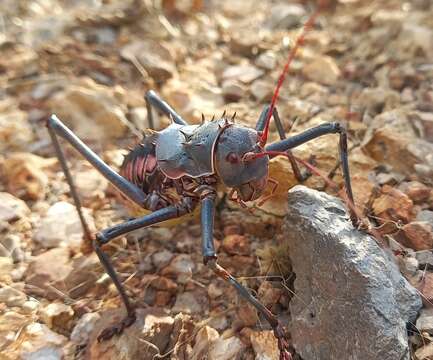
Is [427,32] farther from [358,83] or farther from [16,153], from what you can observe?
[16,153]

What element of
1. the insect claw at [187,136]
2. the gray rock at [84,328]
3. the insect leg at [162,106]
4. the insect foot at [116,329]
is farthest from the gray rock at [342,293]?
the insect leg at [162,106]

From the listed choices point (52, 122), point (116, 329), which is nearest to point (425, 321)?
point (116, 329)

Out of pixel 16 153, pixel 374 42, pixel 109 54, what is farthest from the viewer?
pixel 109 54

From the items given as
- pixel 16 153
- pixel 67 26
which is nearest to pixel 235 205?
pixel 16 153

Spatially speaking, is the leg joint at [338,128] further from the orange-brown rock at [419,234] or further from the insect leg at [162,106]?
the insect leg at [162,106]

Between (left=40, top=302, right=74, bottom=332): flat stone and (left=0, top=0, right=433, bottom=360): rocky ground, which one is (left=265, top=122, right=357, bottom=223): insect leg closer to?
(left=0, top=0, right=433, bottom=360): rocky ground

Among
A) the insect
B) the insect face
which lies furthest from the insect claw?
the insect face
